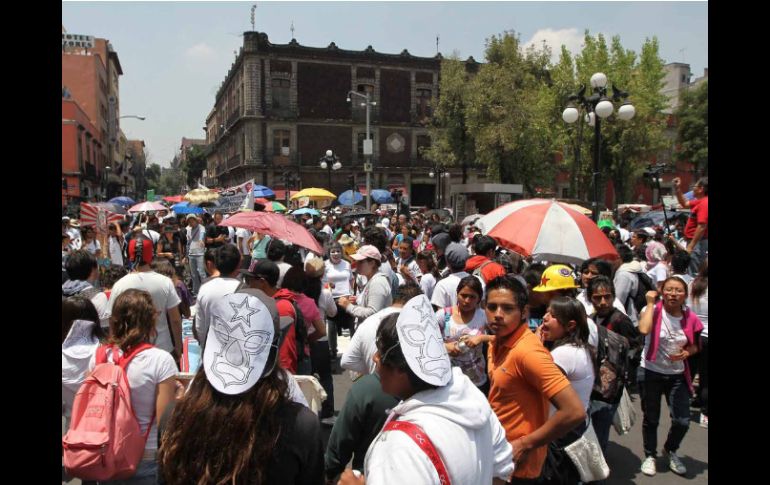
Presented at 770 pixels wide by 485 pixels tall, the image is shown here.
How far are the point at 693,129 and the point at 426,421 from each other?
48.7 m

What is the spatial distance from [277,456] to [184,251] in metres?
14.5

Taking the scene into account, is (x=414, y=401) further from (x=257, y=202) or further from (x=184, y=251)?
(x=257, y=202)

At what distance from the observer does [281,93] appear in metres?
43.7

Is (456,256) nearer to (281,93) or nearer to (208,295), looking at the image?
(208,295)

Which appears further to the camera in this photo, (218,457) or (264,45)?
(264,45)

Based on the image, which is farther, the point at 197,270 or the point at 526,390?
the point at 197,270

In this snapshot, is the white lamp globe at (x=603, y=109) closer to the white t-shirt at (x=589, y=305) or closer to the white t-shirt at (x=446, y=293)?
the white t-shirt at (x=589, y=305)

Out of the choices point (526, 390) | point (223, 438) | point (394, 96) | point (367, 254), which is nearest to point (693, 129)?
point (394, 96)

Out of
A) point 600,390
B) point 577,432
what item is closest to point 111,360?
point 577,432

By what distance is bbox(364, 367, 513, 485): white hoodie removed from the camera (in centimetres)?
168

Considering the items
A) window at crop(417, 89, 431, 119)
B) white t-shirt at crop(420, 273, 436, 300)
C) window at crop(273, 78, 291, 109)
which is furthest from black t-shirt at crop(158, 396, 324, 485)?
window at crop(417, 89, 431, 119)

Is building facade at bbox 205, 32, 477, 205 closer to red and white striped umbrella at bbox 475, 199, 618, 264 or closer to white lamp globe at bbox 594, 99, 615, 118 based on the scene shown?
white lamp globe at bbox 594, 99, 615, 118

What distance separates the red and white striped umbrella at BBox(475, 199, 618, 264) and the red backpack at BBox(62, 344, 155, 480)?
3760 millimetres

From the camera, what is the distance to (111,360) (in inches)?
113
